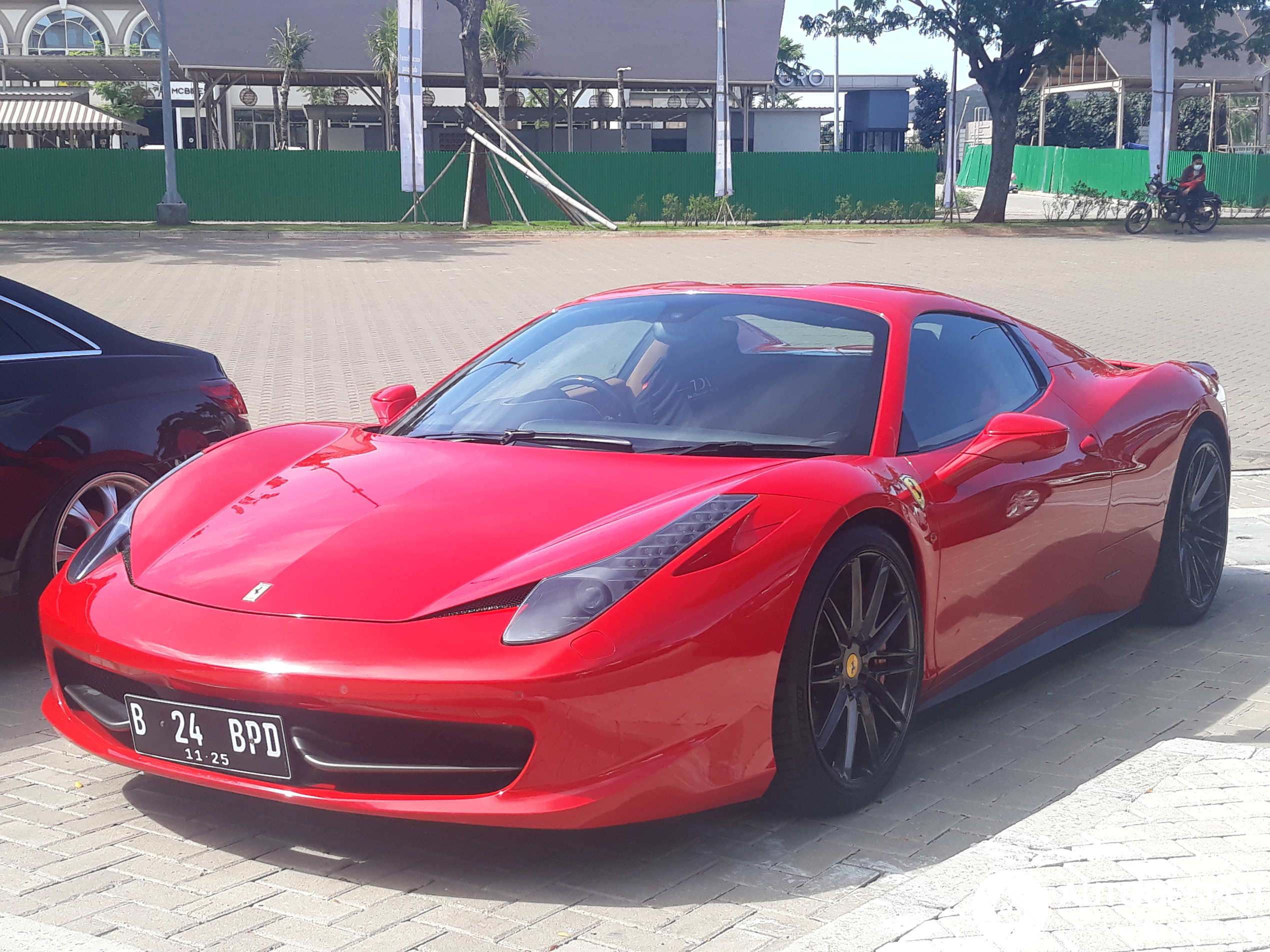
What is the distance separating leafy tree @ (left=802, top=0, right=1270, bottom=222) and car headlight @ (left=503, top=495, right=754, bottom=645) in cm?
3400

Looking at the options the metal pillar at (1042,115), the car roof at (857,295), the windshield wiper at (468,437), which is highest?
the metal pillar at (1042,115)

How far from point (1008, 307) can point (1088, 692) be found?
14539 millimetres

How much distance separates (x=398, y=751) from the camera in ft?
10.7

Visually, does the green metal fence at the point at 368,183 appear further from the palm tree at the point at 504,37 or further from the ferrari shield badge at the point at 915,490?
the ferrari shield badge at the point at 915,490

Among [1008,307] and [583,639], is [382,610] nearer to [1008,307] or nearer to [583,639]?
[583,639]

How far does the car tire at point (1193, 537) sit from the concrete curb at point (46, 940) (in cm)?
414

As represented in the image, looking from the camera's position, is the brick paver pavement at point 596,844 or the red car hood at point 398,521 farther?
the red car hood at point 398,521

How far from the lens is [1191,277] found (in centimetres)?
2372

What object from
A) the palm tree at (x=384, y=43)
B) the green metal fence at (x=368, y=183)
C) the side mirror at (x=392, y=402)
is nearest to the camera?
the side mirror at (x=392, y=402)

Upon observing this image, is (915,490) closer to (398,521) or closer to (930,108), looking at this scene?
(398,521)

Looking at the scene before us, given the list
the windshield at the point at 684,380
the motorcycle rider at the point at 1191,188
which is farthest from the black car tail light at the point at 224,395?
the motorcycle rider at the point at 1191,188

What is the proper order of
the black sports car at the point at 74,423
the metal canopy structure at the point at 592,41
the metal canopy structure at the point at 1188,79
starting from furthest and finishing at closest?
the metal canopy structure at the point at 1188,79 < the metal canopy structure at the point at 592,41 < the black sports car at the point at 74,423

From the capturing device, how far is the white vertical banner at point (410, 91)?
3247 centimetres

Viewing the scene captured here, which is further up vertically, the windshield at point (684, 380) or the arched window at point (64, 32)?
the arched window at point (64, 32)
